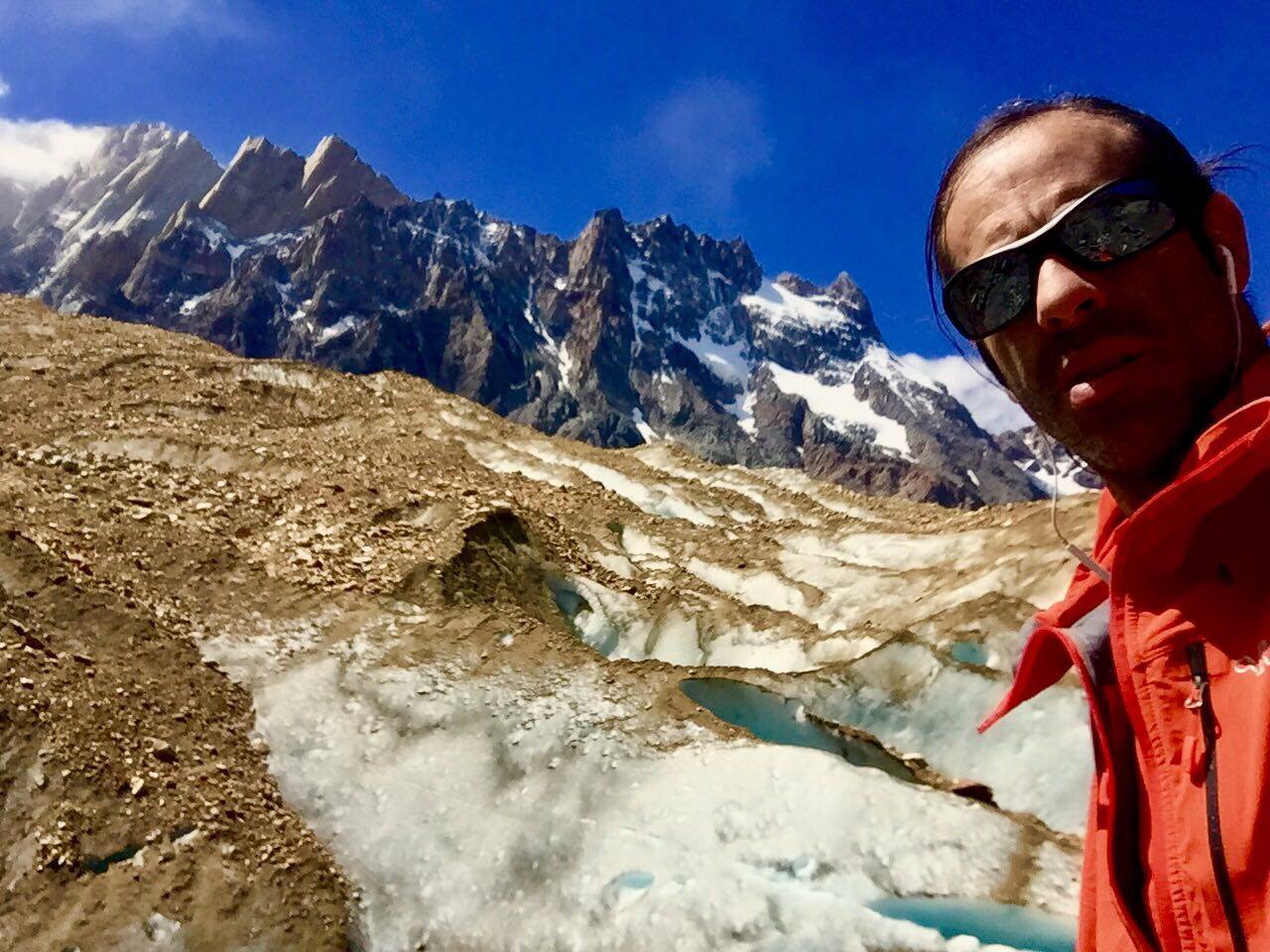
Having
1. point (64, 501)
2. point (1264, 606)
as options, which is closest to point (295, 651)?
point (64, 501)

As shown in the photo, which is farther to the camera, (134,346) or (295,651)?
(134,346)

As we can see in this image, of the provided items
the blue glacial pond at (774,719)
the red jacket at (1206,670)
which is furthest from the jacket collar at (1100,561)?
the blue glacial pond at (774,719)

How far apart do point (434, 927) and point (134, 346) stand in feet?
89.9

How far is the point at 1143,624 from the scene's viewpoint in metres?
2.84

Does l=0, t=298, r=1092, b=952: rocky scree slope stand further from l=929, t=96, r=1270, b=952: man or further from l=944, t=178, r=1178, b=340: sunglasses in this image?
l=944, t=178, r=1178, b=340: sunglasses

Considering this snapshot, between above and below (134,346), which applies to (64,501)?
below

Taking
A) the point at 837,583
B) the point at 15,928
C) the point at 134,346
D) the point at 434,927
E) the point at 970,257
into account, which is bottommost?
the point at 15,928

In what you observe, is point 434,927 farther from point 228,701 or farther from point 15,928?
point 228,701

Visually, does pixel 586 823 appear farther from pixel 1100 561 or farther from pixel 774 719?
pixel 1100 561

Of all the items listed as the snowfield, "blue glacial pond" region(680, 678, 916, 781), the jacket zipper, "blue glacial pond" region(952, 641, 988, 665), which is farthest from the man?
"blue glacial pond" region(952, 641, 988, 665)

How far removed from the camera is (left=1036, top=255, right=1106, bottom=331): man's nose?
2904mm

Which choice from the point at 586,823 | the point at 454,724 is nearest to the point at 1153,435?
the point at 586,823

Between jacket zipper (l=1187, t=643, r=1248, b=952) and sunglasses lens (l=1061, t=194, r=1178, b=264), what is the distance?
1421mm

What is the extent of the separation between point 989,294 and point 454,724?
873cm
